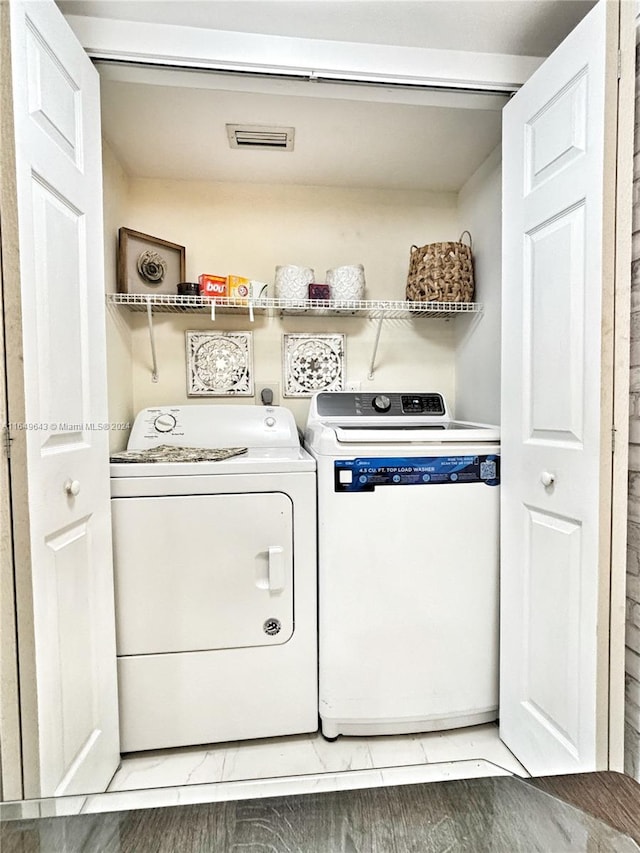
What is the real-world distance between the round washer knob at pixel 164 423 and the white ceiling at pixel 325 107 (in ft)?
3.88

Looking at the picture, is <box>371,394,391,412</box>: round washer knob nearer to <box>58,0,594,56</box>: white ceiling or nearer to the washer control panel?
the washer control panel

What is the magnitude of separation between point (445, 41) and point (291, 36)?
1.60 feet

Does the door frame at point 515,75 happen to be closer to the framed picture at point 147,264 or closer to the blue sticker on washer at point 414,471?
the blue sticker on washer at point 414,471

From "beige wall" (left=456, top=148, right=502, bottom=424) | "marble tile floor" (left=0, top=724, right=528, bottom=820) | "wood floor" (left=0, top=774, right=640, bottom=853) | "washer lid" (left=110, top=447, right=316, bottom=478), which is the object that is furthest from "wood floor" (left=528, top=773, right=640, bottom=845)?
"beige wall" (left=456, top=148, right=502, bottom=424)

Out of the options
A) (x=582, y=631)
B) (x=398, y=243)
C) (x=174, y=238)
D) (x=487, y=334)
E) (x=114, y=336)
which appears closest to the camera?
(x=582, y=631)

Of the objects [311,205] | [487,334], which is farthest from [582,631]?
[311,205]

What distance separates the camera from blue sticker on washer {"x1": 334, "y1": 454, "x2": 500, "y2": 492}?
1.47 meters

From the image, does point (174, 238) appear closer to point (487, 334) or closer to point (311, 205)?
point (311, 205)

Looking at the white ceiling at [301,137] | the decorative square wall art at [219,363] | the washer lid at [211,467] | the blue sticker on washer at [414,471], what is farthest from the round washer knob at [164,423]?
the white ceiling at [301,137]

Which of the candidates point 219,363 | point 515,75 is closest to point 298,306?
point 219,363

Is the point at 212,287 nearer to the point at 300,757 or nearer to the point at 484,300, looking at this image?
the point at 484,300

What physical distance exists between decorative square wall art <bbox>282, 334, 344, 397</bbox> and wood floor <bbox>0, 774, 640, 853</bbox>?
1.84 m

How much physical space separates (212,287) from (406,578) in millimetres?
1461

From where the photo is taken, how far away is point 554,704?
4.15 feet
